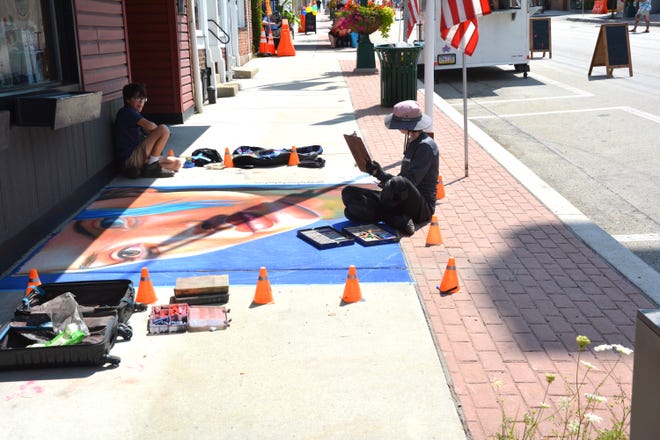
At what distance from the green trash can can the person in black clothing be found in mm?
7185

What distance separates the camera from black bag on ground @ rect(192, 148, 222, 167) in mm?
10273

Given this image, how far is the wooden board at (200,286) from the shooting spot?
543cm

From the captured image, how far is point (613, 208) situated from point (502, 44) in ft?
37.2

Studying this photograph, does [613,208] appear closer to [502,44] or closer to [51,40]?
[51,40]

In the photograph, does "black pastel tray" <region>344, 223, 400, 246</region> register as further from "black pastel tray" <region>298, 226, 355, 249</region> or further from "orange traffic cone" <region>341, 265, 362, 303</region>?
"orange traffic cone" <region>341, 265, 362, 303</region>

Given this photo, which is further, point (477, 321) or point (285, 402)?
point (477, 321)

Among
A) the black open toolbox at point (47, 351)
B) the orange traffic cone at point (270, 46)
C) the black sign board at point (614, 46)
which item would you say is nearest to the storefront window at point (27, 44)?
the black open toolbox at point (47, 351)

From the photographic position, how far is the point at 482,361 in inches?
177

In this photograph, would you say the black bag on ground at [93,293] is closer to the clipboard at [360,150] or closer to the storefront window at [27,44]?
the storefront window at [27,44]

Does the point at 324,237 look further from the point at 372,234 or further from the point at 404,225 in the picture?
the point at 404,225

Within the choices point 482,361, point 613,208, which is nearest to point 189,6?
point 613,208

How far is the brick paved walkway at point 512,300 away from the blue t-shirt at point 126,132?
4.09 m

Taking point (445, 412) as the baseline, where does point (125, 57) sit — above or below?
above

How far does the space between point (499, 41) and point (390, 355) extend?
50.6 ft
